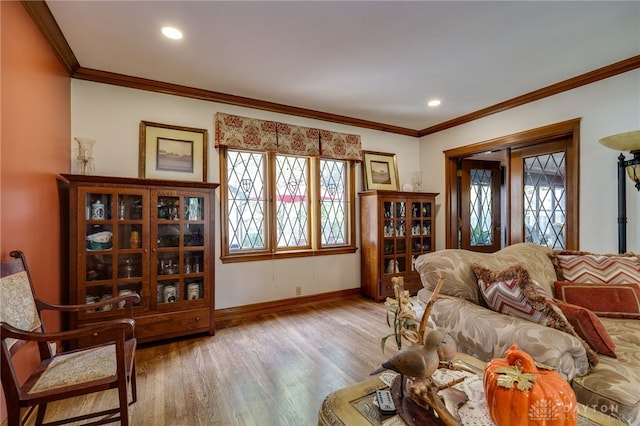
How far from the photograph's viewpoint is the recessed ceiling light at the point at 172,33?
2129 millimetres

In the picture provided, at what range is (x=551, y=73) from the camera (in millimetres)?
2822

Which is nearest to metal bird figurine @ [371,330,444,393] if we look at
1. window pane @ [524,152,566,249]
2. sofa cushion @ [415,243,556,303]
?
sofa cushion @ [415,243,556,303]

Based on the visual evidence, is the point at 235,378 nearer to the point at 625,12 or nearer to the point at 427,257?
the point at 427,257

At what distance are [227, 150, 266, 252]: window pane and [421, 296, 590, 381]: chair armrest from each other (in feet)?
7.59

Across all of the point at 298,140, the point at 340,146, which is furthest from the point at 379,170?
the point at 298,140

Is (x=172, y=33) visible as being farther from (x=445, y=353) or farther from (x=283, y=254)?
(x=445, y=353)

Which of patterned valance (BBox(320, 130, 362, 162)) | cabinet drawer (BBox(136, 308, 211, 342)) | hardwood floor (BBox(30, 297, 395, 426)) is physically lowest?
hardwood floor (BBox(30, 297, 395, 426))

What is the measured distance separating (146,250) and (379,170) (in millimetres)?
3118

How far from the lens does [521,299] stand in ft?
4.78

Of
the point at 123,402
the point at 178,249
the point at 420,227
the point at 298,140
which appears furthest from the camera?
the point at 420,227

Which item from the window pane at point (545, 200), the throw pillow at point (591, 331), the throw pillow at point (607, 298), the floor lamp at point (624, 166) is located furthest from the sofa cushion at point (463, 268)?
the window pane at point (545, 200)

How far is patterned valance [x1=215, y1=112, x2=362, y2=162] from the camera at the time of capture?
323 centimetres

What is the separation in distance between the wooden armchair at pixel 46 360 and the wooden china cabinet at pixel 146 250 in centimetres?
83

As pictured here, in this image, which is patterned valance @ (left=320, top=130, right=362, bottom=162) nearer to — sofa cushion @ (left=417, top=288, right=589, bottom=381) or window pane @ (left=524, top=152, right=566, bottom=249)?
window pane @ (left=524, top=152, right=566, bottom=249)
